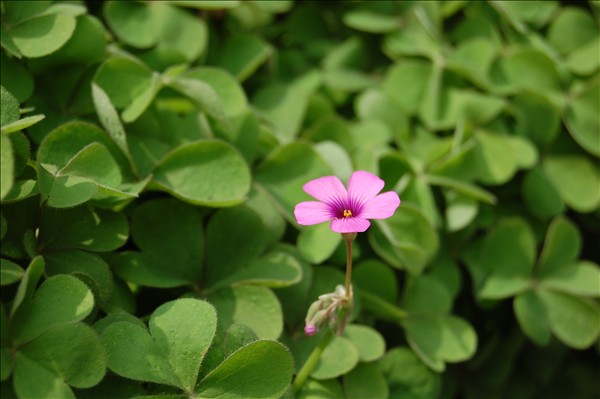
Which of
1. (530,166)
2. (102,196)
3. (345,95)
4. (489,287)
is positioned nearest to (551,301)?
(489,287)

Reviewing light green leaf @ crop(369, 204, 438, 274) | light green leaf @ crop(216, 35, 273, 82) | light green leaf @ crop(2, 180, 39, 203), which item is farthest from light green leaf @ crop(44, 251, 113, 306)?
light green leaf @ crop(216, 35, 273, 82)

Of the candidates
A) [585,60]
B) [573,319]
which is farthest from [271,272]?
[585,60]

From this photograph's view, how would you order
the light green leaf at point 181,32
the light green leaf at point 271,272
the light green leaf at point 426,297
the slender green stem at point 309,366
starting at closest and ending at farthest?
the slender green stem at point 309,366 → the light green leaf at point 271,272 → the light green leaf at point 426,297 → the light green leaf at point 181,32

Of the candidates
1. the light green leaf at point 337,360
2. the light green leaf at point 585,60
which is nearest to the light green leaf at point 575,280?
the light green leaf at point 585,60

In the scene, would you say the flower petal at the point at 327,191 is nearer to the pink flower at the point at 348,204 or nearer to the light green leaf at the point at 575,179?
the pink flower at the point at 348,204

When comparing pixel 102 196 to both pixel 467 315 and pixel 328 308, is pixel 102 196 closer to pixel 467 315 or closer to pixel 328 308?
pixel 328 308
